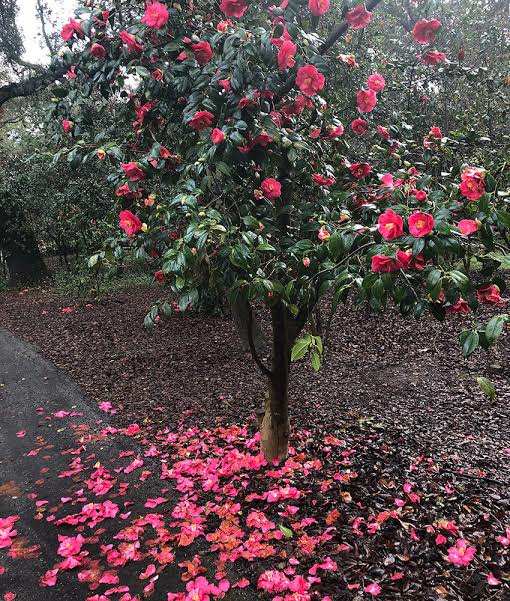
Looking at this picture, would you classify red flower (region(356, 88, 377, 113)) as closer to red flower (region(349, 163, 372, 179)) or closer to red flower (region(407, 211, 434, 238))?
red flower (region(349, 163, 372, 179))

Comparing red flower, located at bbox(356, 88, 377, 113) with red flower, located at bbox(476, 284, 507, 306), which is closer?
red flower, located at bbox(476, 284, 507, 306)

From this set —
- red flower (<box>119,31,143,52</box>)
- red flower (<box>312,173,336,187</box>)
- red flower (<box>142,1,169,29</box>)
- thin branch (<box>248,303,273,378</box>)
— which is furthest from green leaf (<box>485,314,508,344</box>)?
red flower (<box>119,31,143,52</box>)

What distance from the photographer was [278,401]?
130 inches

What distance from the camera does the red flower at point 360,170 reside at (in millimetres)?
2721

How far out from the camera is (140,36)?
90.7 inches

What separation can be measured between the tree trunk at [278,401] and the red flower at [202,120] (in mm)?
1200

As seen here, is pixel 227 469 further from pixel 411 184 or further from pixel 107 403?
pixel 411 184

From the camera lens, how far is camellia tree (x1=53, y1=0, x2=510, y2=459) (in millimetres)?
1781

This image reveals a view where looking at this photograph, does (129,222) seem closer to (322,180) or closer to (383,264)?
(322,180)

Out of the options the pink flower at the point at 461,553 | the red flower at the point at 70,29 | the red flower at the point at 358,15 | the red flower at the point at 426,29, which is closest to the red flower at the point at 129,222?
the red flower at the point at 70,29

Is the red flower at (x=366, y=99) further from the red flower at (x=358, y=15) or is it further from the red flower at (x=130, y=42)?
the red flower at (x=130, y=42)

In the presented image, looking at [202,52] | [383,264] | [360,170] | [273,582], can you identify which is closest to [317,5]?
[202,52]

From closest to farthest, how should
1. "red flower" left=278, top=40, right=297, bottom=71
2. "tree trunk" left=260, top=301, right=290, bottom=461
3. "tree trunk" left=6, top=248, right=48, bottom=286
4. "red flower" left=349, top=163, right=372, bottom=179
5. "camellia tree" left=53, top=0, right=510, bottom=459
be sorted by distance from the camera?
"camellia tree" left=53, top=0, right=510, bottom=459 → "red flower" left=278, top=40, right=297, bottom=71 → "red flower" left=349, top=163, right=372, bottom=179 → "tree trunk" left=260, top=301, right=290, bottom=461 → "tree trunk" left=6, top=248, right=48, bottom=286

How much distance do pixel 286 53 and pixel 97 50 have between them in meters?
0.96
